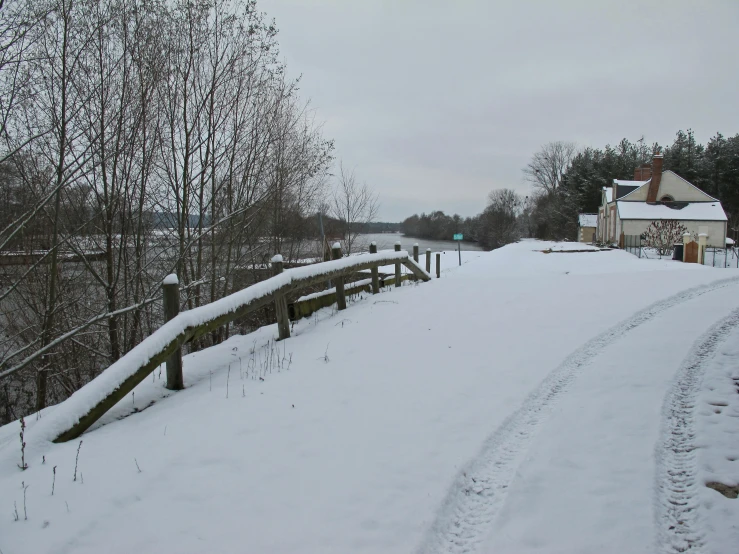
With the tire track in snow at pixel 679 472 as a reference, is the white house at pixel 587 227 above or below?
above

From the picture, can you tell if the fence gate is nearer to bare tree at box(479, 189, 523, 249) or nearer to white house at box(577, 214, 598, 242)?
white house at box(577, 214, 598, 242)

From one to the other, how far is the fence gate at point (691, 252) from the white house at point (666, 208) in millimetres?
18488

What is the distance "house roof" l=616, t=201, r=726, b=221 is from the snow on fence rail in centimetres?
3965

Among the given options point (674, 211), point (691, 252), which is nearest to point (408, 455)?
point (691, 252)

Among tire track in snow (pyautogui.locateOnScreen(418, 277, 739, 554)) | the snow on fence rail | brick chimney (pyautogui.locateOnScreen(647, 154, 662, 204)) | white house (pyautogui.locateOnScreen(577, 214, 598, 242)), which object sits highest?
brick chimney (pyautogui.locateOnScreen(647, 154, 662, 204))

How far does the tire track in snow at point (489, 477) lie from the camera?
7.96ft

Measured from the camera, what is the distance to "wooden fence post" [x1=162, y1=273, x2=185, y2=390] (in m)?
4.53

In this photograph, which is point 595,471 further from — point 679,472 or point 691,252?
point 691,252

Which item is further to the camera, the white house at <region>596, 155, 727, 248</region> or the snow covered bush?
the white house at <region>596, 155, 727, 248</region>

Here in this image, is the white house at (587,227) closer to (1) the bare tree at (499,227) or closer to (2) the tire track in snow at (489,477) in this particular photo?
(1) the bare tree at (499,227)

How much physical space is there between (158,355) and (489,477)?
290 cm

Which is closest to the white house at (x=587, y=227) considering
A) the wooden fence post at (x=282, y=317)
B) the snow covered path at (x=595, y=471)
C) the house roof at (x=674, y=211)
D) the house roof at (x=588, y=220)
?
the house roof at (x=588, y=220)

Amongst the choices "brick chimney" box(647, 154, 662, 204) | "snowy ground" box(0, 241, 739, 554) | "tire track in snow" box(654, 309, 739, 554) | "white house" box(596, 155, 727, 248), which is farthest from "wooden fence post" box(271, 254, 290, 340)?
"brick chimney" box(647, 154, 662, 204)

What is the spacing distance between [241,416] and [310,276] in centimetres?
318
